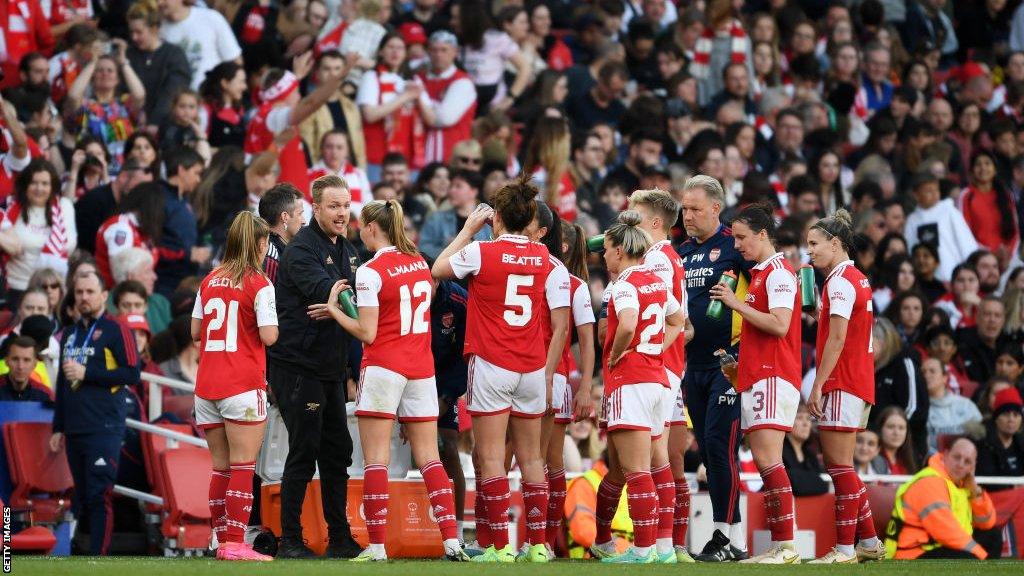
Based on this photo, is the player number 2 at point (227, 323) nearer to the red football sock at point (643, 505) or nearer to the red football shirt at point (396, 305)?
the red football shirt at point (396, 305)

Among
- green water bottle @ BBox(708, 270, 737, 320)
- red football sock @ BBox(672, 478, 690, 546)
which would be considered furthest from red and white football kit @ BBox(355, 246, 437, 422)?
red football sock @ BBox(672, 478, 690, 546)

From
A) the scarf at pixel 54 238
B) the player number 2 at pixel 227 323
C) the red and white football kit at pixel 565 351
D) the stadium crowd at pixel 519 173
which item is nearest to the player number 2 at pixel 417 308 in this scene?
the stadium crowd at pixel 519 173

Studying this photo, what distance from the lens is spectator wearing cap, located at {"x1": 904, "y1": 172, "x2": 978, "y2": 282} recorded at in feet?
65.2

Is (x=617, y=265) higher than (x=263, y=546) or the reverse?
higher

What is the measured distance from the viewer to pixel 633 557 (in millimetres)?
10555

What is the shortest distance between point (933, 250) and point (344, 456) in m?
10.2

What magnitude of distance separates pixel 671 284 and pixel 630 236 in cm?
40

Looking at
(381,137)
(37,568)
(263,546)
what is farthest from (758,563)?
(381,137)

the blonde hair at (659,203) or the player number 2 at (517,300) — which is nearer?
the player number 2 at (517,300)

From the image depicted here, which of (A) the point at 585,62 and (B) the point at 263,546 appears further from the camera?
(A) the point at 585,62

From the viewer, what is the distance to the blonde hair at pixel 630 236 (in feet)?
35.4

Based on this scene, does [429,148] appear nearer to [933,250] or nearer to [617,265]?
[933,250]

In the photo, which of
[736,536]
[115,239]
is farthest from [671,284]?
[115,239]

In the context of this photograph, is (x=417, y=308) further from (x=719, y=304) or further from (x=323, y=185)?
(x=719, y=304)
